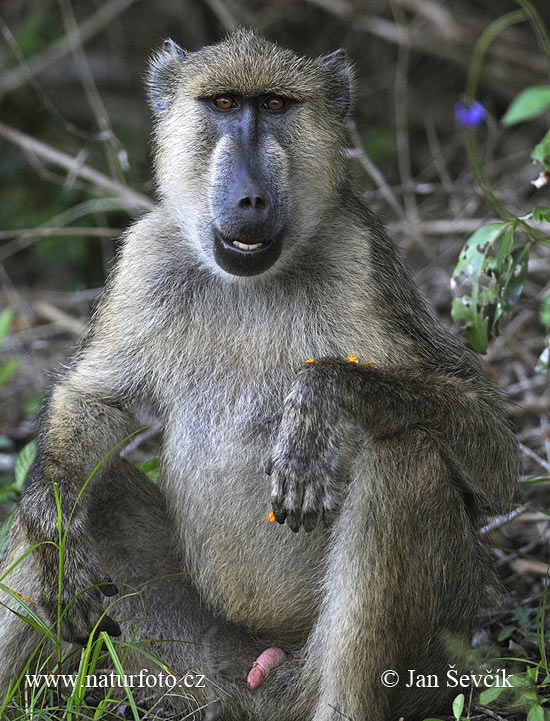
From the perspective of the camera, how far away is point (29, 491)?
373cm

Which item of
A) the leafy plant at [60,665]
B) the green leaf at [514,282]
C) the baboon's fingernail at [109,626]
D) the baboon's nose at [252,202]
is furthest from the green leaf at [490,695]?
the baboon's nose at [252,202]

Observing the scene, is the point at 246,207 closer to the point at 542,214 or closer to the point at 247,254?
the point at 247,254

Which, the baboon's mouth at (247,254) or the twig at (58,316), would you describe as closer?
the baboon's mouth at (247,254)

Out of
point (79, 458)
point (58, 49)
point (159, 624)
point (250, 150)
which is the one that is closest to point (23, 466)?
point (79, 458)

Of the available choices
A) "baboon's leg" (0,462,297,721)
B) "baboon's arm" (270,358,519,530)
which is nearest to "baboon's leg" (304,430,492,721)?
"baboon's arm" (270,358,519,530)

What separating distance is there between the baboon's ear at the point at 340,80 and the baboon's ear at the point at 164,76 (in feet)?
2.02

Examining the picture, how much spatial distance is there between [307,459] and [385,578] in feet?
1.58

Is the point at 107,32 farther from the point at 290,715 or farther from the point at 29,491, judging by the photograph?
the point at 290,715

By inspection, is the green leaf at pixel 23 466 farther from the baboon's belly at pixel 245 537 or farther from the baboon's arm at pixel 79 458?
the baboon's belly at pixel 245 537

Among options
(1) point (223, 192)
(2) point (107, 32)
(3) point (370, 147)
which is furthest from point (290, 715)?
(2) point (107, 32)

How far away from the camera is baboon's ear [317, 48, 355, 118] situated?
158 inches

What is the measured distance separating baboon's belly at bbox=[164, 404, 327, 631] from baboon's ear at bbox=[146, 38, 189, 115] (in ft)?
4.57

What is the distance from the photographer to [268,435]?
370cm

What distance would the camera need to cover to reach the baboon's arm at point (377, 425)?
10.6 ft
